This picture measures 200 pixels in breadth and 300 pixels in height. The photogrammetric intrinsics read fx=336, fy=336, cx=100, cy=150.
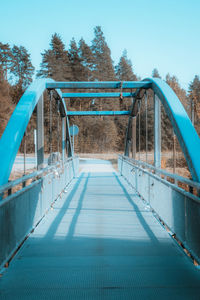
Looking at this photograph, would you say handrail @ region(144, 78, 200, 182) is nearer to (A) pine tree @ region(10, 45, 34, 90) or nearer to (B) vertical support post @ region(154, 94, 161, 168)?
(B) vertical support post @ region(154, 94, 161, 168)

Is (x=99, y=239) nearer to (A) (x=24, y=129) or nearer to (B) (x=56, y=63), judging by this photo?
(A) (x=24, y=129)

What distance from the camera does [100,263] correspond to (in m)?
3.39

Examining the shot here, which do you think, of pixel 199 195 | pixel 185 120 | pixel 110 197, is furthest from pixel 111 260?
pixel 110 197

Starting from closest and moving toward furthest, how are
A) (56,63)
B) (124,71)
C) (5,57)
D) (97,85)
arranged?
(97,85) → (56,63) → (5,57) → (124,71)

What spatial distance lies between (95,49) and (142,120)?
→ 16293 mm

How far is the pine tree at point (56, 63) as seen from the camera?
125 feet

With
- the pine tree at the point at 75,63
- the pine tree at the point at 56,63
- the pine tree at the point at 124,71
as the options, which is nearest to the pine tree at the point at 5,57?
the pine tree at the point at 56,63

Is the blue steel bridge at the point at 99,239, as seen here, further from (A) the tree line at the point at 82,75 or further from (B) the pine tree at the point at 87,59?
(B) the pine tree at the point at 87,59

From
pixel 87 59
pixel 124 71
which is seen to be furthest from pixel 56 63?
pixel 124 71

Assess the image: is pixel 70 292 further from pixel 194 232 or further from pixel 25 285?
pixel 194 232

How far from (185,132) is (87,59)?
3908 centimetres

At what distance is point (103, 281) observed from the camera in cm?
287

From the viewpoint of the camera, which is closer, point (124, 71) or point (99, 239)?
point (99, 239)

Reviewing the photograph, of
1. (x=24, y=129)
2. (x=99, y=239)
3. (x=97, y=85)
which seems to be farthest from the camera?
(x=97, y=85)
